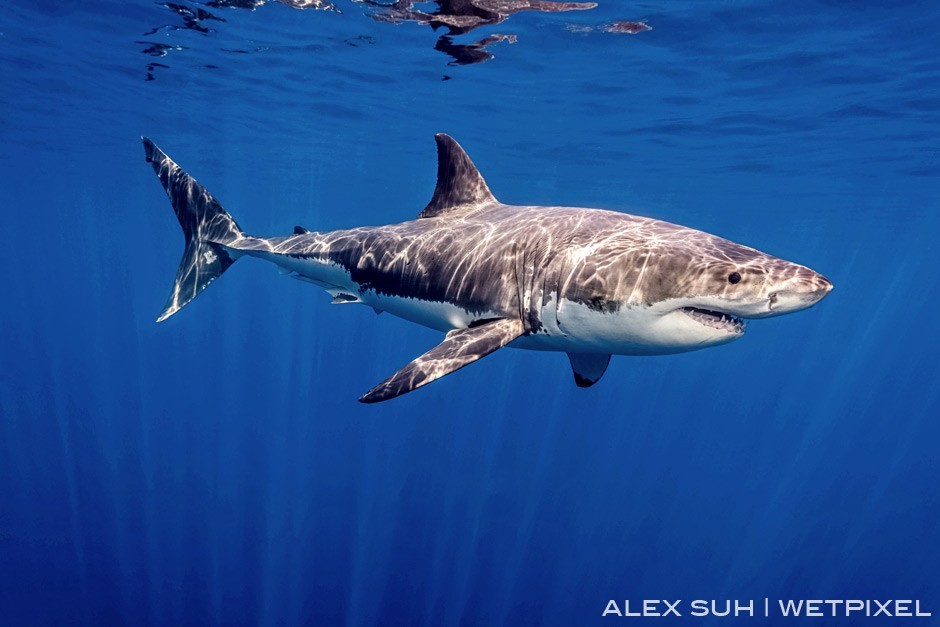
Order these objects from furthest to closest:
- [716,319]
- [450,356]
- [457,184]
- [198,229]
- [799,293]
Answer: [198,229]
[457,184]
[450,356]
[716,319]
[799,293]

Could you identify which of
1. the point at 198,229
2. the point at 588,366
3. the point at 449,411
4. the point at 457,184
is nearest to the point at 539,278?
the point at 588,366

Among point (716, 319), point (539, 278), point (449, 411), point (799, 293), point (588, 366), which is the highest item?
point (799, 293)

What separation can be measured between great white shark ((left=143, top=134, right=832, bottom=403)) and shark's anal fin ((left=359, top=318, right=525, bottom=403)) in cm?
2

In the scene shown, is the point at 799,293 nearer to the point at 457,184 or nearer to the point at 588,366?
the point at 588,366

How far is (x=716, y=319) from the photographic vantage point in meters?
4.00

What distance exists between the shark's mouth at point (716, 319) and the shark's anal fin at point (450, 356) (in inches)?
60.5

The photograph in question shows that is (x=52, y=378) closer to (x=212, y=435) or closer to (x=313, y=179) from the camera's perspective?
(x=212, y=435)

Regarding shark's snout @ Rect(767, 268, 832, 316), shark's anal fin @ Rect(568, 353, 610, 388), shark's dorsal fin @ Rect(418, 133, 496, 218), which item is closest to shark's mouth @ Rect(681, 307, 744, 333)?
shark's snout @ Rect(767, 268, 832, 316)

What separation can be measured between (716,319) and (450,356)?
2030mm

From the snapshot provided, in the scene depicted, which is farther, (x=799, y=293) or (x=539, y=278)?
(x=539, y=278)

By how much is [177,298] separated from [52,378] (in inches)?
1423

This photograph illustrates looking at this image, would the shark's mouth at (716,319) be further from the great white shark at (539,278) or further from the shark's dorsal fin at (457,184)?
the shark's dorsal fin at (457,184)

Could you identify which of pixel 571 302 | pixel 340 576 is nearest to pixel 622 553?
pixel 340 576

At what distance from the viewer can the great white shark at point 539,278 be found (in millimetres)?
3965
